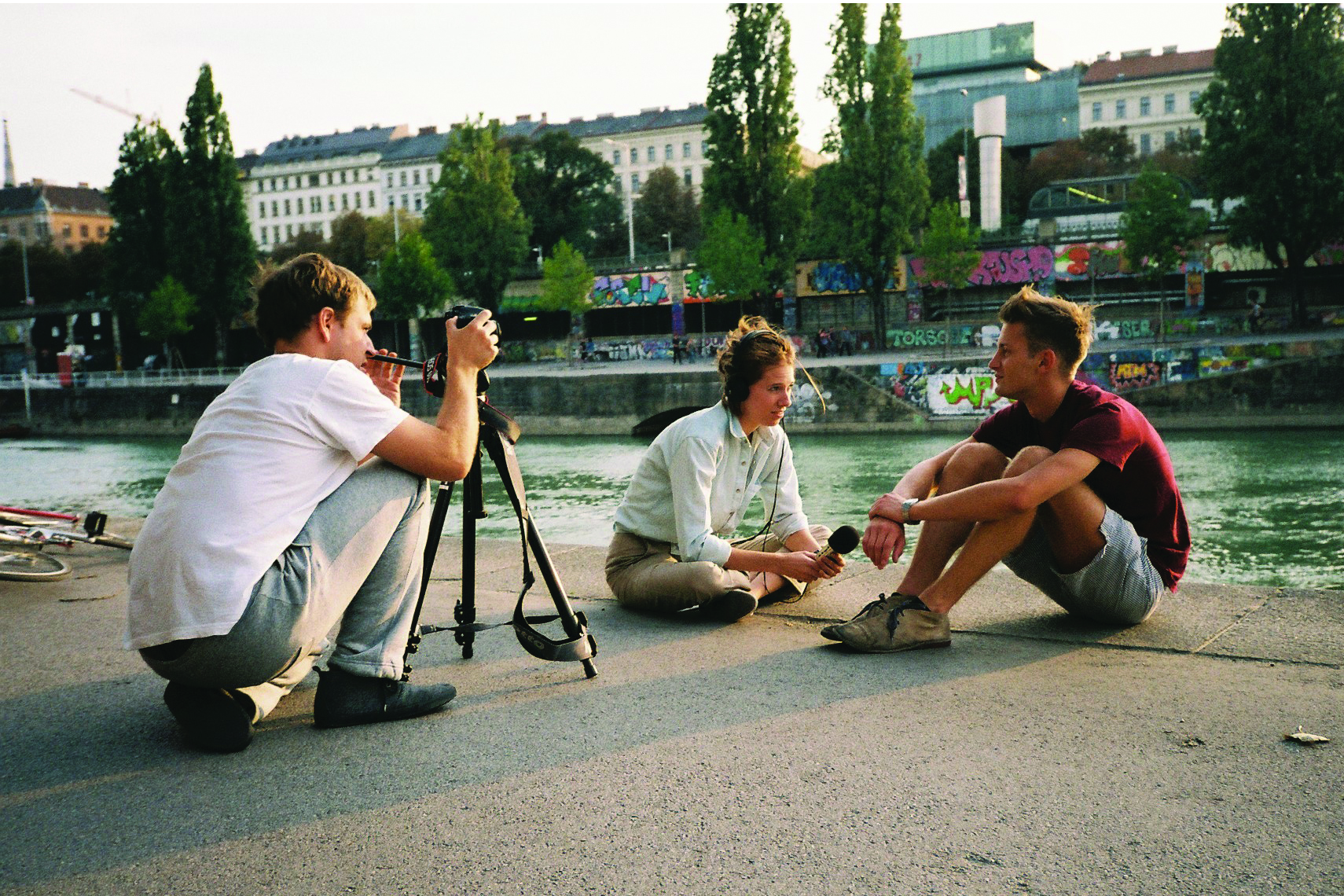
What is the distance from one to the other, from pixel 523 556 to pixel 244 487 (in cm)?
94

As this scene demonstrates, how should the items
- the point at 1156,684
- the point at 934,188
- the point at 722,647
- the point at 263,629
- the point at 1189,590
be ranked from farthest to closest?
the point at 934,188 < the point at 1189,590 < the point at 722,647 < the point at 1156,684 < the point at 263,629

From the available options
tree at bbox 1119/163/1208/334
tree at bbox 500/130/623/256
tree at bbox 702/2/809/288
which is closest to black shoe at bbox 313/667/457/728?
tree at bbox 1119/163/1208/334

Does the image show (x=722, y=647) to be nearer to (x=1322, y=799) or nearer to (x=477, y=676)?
(x=477, y=676)

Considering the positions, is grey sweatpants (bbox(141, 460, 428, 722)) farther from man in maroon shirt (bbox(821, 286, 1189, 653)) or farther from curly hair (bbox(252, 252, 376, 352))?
man in maroon shirt (bbox(821, 286, 1189, 653))

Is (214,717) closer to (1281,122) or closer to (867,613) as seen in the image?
(867,613)

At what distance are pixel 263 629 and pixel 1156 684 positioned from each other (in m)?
2.31

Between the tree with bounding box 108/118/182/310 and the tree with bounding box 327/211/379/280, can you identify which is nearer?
the tree with bounding box 108/118/182/310

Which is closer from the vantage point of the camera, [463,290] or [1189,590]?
[1189,590]

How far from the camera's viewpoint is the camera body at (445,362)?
2918mm

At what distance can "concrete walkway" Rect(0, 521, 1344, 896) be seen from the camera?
201cm

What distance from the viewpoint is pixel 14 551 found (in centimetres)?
531

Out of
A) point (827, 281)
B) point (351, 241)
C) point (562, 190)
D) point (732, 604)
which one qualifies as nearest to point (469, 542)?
point (732, 604)

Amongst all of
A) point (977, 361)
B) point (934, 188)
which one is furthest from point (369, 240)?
point (977, 361)

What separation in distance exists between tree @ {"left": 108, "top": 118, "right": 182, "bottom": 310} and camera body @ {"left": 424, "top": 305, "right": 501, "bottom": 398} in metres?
53.5
